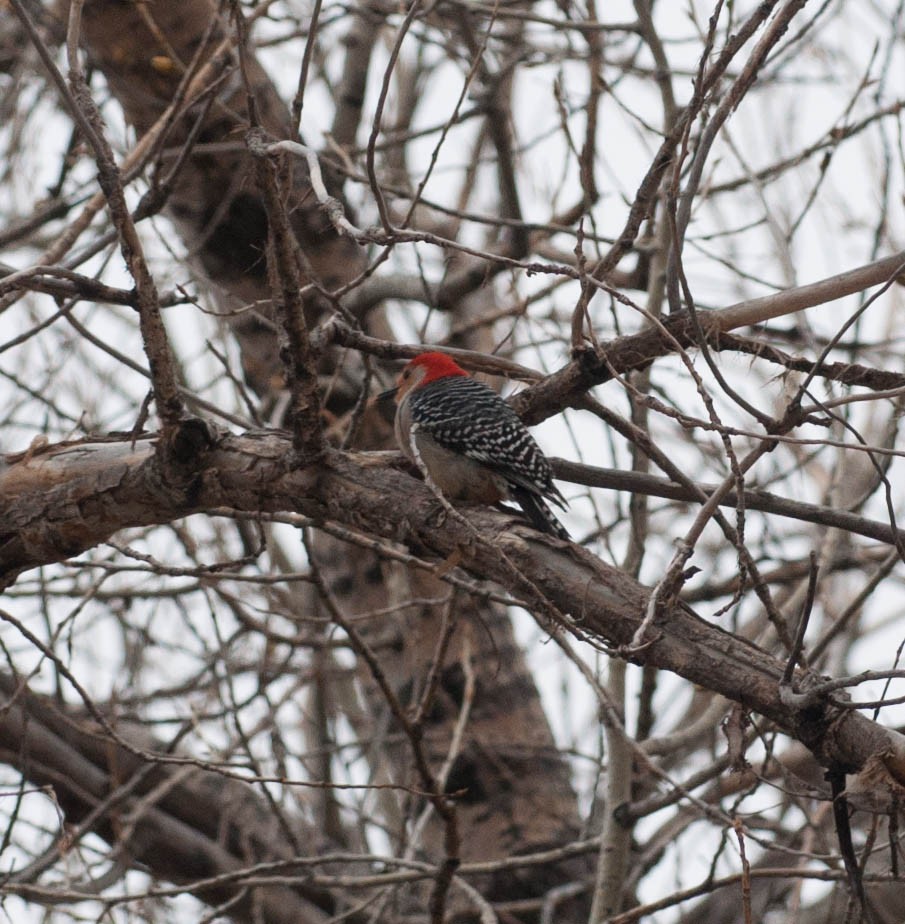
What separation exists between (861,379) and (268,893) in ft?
13.0

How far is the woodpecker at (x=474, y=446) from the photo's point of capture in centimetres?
416

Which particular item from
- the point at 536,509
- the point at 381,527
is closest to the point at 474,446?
the point at 536,509

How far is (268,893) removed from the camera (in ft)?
18.8

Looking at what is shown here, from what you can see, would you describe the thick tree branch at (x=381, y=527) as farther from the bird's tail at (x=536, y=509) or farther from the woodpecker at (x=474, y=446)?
the bird's tail at (x=536, y=509)

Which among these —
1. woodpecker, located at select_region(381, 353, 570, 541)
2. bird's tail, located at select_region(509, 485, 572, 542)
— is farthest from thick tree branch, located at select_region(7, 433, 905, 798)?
bird's tail, located at select_region(509, 485, 572, 542)

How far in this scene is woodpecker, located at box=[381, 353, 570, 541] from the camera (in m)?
4.16

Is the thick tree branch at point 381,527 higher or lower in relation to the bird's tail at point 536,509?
lower

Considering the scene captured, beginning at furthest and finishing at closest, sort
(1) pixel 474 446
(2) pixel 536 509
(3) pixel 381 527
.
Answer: (1) pixel 474 446
(2) pixel 536 509
(3) pixel 381 527

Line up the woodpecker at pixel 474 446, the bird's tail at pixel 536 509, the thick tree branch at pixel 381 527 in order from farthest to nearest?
the bird's tail at pixel 536 509 < the woodpecker at pixel 474 446 < the thick tree branch at pixel 381 527

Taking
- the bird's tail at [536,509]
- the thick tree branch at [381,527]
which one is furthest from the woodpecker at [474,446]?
the thick tree branch at [381,527]

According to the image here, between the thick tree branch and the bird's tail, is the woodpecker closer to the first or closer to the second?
the bird's tail

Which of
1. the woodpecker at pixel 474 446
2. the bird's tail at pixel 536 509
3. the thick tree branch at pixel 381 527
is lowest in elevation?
the thick tree branch at pixel 381 527

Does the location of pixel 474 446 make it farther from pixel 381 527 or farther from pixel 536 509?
pixel 381 527

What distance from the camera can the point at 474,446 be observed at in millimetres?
4445
